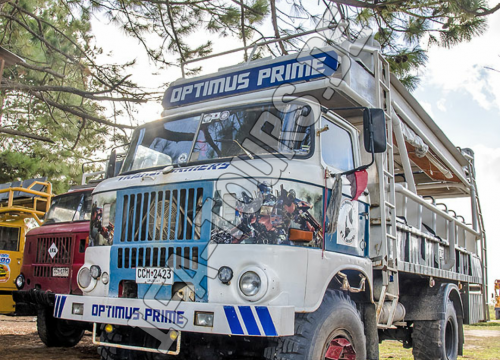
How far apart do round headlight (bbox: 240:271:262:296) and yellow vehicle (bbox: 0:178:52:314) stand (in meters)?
6.87

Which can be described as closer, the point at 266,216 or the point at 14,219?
the point at 266,216

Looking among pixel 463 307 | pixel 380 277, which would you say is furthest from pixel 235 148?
pixel 463 307

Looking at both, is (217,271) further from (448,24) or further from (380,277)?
(448,24)

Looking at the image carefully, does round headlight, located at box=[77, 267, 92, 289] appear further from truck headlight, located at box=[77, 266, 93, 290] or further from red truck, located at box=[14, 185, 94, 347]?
red truck, located at box=[14, 185, 94, 347]

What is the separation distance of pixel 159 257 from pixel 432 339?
13.5 ft

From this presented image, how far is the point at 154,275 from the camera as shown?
4.25 metres

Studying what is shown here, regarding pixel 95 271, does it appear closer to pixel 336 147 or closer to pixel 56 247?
pixel 336 147

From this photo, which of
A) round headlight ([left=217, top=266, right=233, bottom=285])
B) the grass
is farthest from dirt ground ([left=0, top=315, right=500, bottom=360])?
round headlight ([left=217, top=266, right=233, bottom=285])

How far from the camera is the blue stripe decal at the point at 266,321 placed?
142 inches

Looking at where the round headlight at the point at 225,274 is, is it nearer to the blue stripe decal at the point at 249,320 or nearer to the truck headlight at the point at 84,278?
the blue stripe decal at the point at 249,320

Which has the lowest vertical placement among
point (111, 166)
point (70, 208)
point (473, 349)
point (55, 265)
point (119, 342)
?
point (473, 349)

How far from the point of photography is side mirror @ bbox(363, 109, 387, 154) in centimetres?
465

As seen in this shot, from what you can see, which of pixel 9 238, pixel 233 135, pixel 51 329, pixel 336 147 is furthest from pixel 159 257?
pixel 9 238

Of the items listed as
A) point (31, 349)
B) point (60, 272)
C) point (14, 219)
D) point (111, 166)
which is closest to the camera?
point (111, 166)
